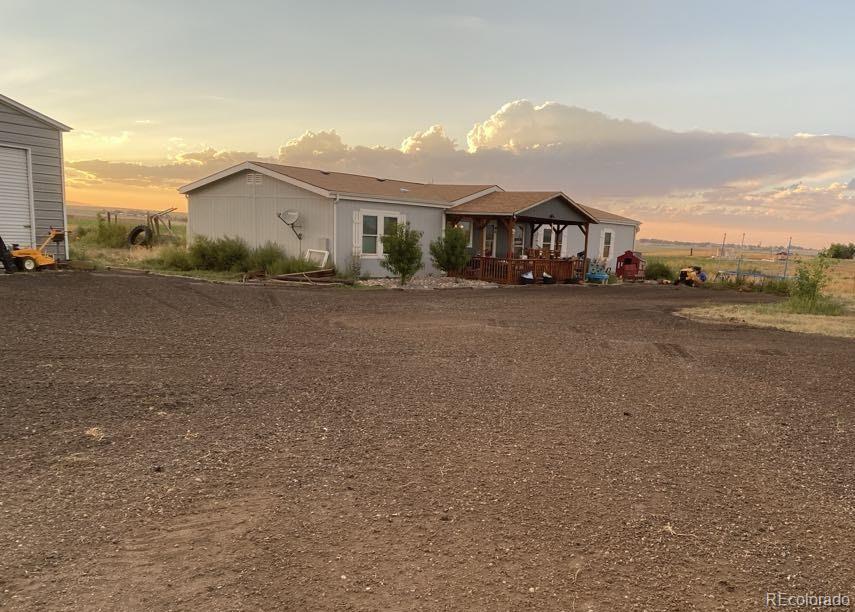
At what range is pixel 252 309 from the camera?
35.0 feet

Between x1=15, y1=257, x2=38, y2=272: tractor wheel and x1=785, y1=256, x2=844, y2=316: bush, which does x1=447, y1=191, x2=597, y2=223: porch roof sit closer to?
x1=785, y1=256, x2=844, y2=316: bush

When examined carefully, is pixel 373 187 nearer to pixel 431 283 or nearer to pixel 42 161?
pixel 431 283

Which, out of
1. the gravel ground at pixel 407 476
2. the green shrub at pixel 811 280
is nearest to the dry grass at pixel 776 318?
the green shrub at pixel 811 280

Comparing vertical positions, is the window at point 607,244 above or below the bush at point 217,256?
above

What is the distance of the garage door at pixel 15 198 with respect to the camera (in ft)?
45.4

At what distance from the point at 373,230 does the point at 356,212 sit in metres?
0.96

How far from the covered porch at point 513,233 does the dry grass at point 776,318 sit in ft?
22.5

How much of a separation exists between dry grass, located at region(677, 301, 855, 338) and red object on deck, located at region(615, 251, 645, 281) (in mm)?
10358

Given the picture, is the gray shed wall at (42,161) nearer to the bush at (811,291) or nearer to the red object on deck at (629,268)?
the bush at (811,291)

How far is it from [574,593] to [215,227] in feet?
64.1

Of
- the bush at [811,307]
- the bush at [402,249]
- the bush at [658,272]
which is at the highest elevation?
the bush at [402,249]

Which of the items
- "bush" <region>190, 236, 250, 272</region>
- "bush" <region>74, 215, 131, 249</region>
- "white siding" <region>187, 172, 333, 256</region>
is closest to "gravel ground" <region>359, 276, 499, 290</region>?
"white siding" <region>187, 172, 333, 256</region>

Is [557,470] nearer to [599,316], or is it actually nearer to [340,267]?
[599,316]

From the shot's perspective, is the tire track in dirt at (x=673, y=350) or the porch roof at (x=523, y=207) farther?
the porch roof at (x=523, y=207)
